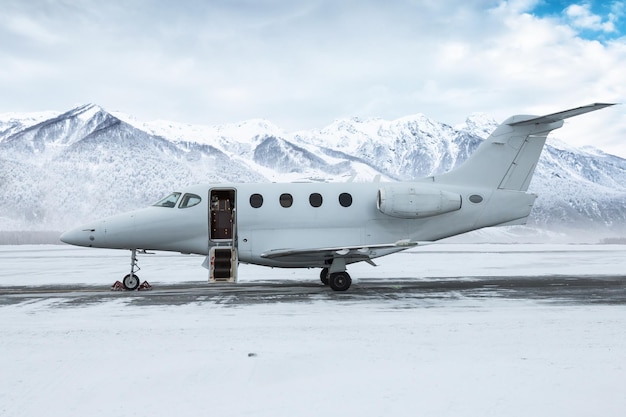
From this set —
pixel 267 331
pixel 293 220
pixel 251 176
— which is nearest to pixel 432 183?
pixel 293 220

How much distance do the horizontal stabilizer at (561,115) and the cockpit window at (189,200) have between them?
997 centimetres

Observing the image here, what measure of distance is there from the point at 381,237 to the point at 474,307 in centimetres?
470

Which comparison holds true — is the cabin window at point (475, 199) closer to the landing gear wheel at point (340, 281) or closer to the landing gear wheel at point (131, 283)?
the landing gear wheel at point (340, 281)

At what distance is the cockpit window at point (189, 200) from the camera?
600 inches

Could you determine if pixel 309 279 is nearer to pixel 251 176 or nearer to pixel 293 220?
pixel 293 220

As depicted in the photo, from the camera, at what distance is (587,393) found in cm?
524

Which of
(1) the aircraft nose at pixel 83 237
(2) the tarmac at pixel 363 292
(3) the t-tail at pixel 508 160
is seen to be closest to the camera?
(2) the tarmac at pixel 363 292

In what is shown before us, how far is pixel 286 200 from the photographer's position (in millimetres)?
15266

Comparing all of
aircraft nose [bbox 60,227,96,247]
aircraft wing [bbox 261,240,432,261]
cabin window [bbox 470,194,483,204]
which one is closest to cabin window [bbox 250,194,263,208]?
aircraft wing [bbox 261,240,432,261]

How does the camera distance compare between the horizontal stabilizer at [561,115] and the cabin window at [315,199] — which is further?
the cabin window at [315,199]

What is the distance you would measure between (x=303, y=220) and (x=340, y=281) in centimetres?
216

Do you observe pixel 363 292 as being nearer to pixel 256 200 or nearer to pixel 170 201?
pixel 256 200

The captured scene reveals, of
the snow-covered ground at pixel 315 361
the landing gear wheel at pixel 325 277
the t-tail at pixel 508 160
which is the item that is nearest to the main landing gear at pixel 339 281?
the landing gear wheel at pixel 325 277

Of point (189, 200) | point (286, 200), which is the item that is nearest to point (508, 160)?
point (286, 200)
